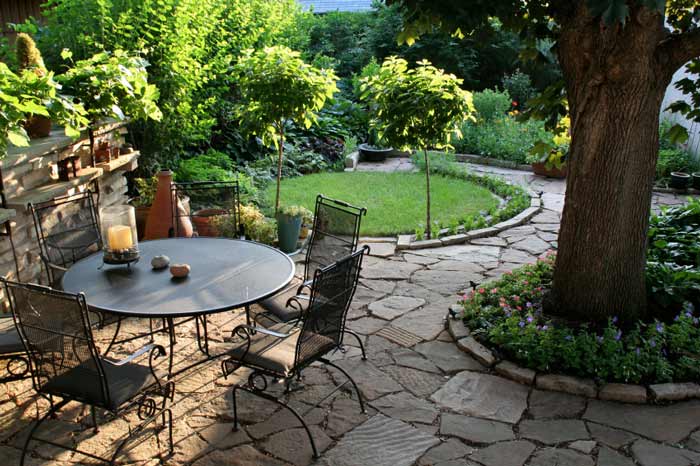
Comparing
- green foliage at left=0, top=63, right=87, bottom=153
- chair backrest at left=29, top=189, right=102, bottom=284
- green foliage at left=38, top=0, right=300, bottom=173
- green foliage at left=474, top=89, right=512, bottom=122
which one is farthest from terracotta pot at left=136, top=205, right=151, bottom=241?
green foliage at left=474, top=89, right=512, bottom=122

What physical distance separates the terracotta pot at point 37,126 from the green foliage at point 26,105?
13cm

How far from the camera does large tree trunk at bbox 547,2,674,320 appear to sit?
A: 382cm

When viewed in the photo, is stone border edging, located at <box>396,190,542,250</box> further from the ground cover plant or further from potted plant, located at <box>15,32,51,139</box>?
potted plant, located at <box>15,32,51,139</box>

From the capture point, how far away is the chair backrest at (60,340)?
2.74m

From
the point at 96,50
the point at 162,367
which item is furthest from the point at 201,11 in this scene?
the point at 162,367

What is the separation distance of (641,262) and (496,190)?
469 centimetres

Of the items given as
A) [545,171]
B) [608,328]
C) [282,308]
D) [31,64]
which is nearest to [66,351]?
[282,308]

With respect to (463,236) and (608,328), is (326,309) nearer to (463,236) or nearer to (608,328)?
(608,328)

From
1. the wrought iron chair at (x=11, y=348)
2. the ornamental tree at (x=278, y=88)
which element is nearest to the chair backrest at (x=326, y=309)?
the wrought iron chair at (x=11, y=348)

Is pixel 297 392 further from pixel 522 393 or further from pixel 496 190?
pixel 496 190

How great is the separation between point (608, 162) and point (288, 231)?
123 inches

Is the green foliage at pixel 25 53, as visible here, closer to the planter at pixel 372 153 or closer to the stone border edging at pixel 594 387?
the stone border edging at pixel 594 387

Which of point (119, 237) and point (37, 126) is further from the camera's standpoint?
point (37, 126)

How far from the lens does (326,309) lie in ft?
10.9
